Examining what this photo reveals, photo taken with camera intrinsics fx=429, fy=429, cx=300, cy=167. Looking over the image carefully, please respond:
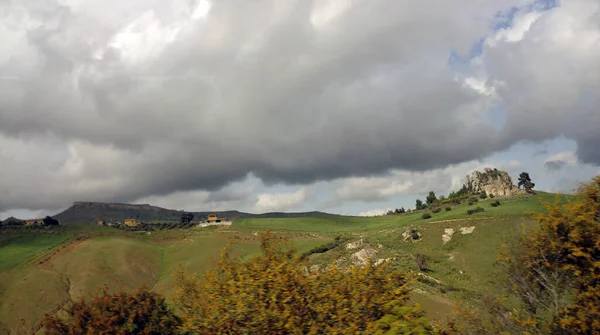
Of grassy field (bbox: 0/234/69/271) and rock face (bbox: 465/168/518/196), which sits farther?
rock face (bbox: 465/168/518/196)

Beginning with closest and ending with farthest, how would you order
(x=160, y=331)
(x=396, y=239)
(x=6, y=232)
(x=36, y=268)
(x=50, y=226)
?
(x=160, y=331) → (x=36, y=268) → (x=396, y=239) → (x=6, y=232) → (x=50, y=226)

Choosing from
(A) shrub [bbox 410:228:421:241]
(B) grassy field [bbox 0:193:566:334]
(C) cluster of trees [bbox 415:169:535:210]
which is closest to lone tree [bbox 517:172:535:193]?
(C) cluster of trees [bbox 415:169:535:210]

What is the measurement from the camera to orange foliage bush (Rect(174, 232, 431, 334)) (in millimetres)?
10328

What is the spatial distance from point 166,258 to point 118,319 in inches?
3483

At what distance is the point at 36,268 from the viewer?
285 ft

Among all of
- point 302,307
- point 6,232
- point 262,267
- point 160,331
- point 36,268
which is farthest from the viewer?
point 6,232

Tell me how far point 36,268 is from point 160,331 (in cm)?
7891

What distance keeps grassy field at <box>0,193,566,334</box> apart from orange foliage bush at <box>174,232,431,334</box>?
129ft

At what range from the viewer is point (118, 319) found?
76.4 feet

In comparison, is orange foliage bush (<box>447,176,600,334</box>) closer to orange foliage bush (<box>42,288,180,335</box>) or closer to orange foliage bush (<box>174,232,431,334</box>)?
orange foliage bush (<box>174,232,431,334</box>)

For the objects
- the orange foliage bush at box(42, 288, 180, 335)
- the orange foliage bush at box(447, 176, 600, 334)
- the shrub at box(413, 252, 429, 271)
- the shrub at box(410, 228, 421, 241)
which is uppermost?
the orange foliage bush at box(447, 176, 600, 334)

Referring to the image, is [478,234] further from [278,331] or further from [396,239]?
[278,331]

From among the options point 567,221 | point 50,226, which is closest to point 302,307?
point 567,221

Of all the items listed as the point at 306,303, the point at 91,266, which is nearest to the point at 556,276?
the point at 306,303
